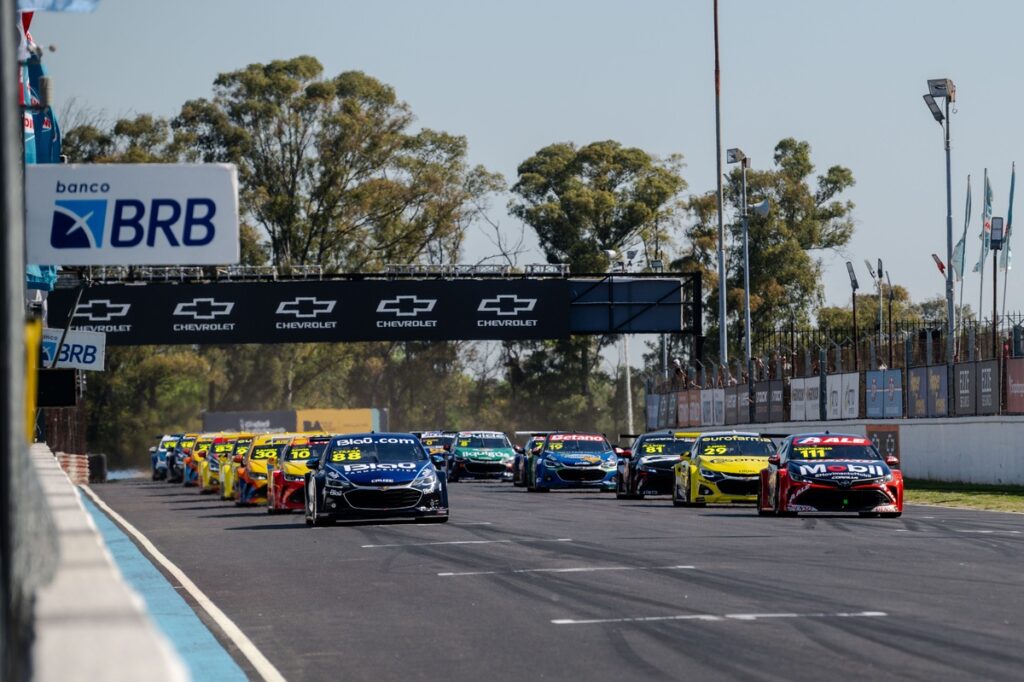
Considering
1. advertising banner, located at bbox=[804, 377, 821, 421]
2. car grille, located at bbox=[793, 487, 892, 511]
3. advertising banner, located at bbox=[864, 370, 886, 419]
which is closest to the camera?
car grille, located at bbox=[793, 487, 892, 511]

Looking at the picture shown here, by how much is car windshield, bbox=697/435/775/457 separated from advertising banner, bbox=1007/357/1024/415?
18.1 feet

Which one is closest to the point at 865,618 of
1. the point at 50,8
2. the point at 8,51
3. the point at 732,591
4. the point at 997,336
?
the point at 732,591

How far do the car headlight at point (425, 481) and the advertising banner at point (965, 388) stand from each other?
1495cm

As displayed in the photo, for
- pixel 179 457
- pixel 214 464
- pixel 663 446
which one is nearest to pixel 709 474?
pixel 663 446

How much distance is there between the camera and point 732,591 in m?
14.8

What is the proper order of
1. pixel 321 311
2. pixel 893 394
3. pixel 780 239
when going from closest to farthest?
pixel 893 394 < pixel 321 311 < pixel 780 239

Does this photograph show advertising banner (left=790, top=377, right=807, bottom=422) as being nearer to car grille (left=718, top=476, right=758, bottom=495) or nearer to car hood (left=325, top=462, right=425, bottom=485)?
car grille (left=718, top=476, right=758, bottom=495)

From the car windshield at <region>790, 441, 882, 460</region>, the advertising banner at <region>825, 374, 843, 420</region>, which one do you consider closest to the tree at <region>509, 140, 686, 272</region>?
the advertising banner at <region>825, 374, 843, 420</region>

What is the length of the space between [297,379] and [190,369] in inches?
455

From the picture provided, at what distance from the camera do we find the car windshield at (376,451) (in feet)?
85.8

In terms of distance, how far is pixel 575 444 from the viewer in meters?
42.8

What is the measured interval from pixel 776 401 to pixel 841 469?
25.4 m

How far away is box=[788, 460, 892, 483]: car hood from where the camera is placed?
26719 millimetres

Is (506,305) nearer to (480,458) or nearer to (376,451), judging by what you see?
(480,458)
